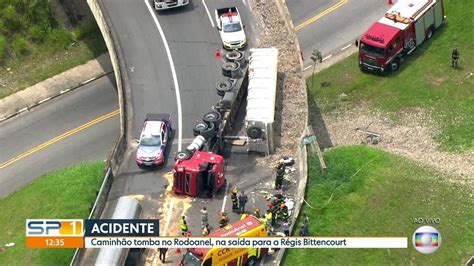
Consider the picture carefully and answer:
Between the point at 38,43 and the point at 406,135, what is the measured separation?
34947 millimetres

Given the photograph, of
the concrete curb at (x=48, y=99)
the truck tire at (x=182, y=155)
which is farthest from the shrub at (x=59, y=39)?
the truck tire at (x=182, y=155)

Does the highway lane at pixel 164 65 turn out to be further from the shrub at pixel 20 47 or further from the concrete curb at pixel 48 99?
the shrub at pixel 20 47

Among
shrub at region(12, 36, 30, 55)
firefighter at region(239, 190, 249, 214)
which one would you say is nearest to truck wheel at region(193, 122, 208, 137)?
firefighter at region(239, 190, 249, 214)

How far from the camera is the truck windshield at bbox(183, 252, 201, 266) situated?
1663 inches

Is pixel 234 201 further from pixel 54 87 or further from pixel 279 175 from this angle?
pixel 54 87

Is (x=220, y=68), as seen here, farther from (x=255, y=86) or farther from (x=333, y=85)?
(x=333, y=85)

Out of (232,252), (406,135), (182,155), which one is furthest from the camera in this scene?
(406,135)

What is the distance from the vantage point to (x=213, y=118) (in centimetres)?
5159

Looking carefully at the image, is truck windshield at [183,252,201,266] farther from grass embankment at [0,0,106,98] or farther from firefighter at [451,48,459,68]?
grass embankment at [0,0,106,98]

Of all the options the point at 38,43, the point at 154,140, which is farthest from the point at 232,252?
the point at 38,43

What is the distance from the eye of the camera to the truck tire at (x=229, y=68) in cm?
5712

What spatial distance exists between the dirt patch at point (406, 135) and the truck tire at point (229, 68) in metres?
10.1

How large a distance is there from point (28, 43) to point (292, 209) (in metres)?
37.5

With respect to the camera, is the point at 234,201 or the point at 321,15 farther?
the point at 321,15
